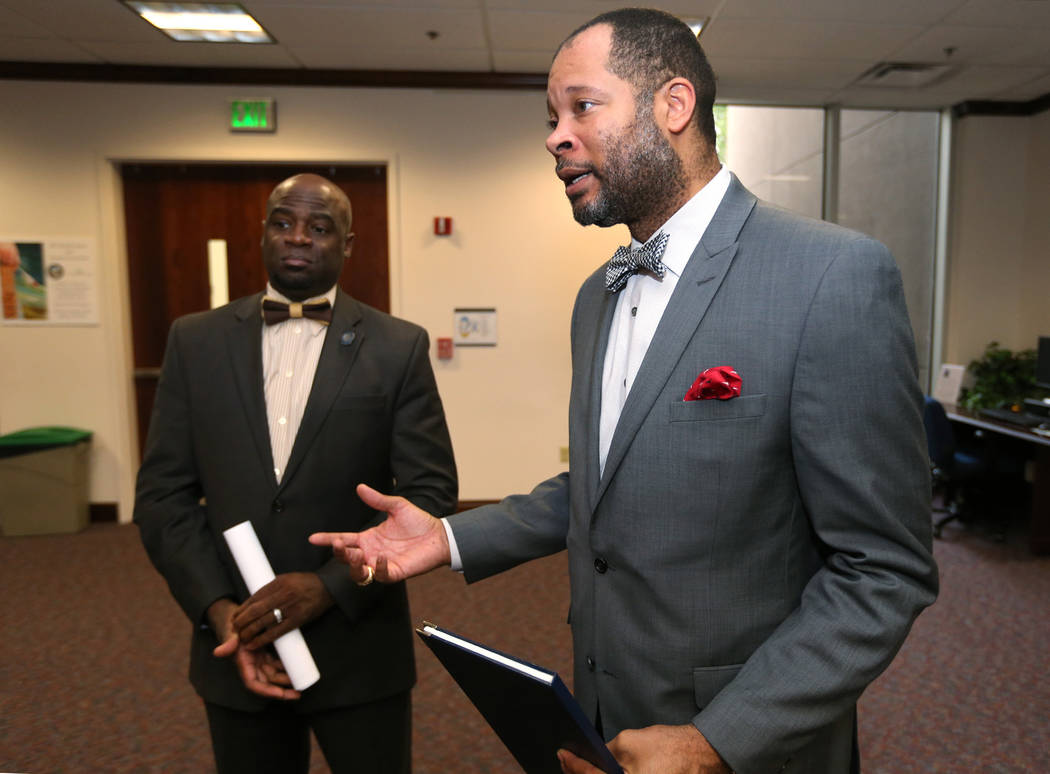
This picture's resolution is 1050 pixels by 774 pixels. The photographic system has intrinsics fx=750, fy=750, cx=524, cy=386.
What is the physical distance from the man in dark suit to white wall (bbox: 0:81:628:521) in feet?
11.9

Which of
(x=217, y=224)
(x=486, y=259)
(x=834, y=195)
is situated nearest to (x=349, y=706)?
(x=486, y=259)

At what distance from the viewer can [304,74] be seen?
5121 mm

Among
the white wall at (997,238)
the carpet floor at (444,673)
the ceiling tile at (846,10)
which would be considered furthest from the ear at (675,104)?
the white wall at (997,238)

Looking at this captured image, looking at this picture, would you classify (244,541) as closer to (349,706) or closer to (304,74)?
(349,706)

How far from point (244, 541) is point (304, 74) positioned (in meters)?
4.53

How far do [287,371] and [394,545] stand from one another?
0.60 meters

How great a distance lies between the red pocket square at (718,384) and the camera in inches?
37.7

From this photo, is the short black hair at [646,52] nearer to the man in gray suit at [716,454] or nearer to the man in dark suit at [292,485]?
the man in gray suit at [716,454]

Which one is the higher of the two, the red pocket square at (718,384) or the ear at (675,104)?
the ear at (675,104)

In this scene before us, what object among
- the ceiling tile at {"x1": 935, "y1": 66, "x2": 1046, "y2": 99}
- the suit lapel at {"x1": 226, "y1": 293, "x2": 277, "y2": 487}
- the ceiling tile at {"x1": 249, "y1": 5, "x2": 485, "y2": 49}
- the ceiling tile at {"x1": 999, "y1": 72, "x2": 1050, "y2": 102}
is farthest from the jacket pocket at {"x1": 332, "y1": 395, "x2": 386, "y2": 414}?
the ceiling tile at {"x1": 999, "y1": 72, "x2": 1050, "y2": 102}

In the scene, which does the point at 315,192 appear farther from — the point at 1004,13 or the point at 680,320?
the point at 1004,13

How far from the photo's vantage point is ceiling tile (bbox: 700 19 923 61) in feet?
14.2

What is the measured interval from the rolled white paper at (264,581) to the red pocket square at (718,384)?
2.98ft

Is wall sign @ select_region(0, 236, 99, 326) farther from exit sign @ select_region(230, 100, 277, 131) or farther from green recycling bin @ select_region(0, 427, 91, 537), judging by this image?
exit sign @ select_region(230, 100, 277, 131)
